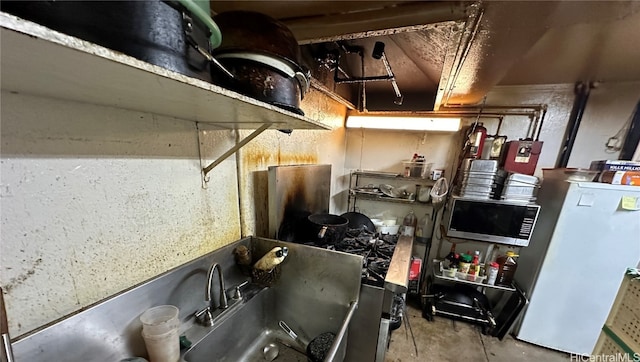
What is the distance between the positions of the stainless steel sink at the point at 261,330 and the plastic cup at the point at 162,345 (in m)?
0.10

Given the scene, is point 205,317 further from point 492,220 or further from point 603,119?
point 603,119

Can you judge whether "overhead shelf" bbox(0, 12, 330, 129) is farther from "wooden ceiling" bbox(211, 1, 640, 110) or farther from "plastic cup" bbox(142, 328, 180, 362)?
"plastic cup" bbox(142, 328, 180, 362)

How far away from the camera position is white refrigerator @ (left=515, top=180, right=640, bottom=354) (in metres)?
1.67

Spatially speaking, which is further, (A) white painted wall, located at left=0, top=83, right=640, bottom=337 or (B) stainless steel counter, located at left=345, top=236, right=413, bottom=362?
(B) stainless steel counter, located at left=345, top=236, right=413, bottom=362

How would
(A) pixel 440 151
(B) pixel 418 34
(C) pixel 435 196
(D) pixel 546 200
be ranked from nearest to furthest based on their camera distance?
(B) pixel 418 34, (D) pixel 546 200, (C) pixel 435 196, (A) pixel 440 151

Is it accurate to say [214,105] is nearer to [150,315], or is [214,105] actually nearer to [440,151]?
[150,315]

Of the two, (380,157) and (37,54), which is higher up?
(37,54)

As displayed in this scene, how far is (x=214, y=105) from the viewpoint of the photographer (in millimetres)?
580

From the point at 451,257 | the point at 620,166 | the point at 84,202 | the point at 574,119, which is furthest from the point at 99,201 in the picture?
the point at 574,119

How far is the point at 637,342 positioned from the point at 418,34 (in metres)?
1.85

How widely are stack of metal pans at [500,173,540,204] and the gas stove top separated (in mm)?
1173

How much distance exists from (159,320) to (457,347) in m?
2.31

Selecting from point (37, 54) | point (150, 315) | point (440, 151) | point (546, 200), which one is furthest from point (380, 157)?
point (37, 54)

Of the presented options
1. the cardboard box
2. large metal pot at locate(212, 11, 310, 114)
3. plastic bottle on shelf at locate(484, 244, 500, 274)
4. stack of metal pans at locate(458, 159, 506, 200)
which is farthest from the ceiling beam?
plastic bottle on shelf at locate(484, 244, 500, 274)
